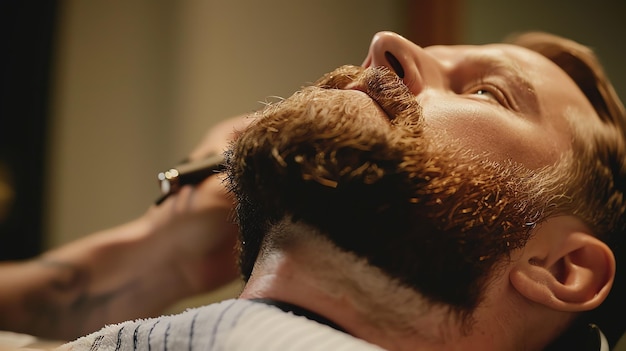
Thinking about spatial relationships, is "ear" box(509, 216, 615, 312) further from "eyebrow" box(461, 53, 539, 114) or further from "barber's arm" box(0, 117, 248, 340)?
"barber's arm" box(0, 117, 248, 340)

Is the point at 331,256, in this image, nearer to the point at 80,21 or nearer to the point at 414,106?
the point at 414,106

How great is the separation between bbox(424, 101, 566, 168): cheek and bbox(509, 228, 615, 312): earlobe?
0.10 m

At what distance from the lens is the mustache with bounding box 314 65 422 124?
69cm

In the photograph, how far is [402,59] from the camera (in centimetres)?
81

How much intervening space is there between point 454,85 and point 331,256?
32 centimetres

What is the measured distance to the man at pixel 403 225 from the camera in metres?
0.63

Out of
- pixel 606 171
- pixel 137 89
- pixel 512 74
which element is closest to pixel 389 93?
pixel 512 74

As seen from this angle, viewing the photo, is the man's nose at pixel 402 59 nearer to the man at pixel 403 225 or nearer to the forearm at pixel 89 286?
the man at pixel 403 225

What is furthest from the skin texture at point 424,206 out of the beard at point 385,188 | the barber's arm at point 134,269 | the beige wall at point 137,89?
the beige wall at point 137,89

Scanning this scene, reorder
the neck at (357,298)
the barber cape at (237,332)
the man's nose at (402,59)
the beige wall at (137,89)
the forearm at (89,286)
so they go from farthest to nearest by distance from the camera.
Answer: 1. the beige wall at (137,89)
2. the forearm at (89,286)
3. the man's nose at (402,59)
4. the neck at (357,298)
5. the barber cape at (237,332)

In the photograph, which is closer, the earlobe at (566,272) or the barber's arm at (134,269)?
the earlobe at (566,272)

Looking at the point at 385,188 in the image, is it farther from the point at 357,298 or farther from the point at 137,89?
the point at 137,89

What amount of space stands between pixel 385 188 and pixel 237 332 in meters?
0.20

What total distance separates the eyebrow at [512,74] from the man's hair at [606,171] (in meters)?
0.07
